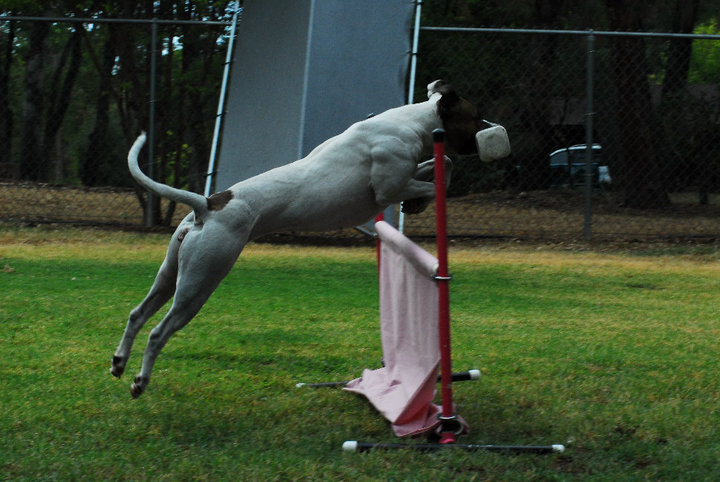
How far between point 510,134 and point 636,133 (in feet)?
5.64

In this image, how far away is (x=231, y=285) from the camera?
28.4 feet

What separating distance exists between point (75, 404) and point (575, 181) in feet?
28.9

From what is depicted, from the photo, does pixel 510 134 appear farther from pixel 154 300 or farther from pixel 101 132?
pixel 154 300

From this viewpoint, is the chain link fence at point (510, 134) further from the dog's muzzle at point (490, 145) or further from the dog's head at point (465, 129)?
the dog's muzzle at point (490, 145)

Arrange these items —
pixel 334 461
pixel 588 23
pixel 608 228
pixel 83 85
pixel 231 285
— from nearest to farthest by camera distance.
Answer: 1. pixel 334 461
2. pixel 231 285
3. pixel 608 228
4. pixel 83 85
5. pixel 588 23

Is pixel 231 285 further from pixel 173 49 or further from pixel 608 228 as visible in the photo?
pixel 608 228

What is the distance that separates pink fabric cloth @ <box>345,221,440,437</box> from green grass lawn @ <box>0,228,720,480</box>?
0.16 meters

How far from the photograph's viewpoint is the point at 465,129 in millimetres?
4562

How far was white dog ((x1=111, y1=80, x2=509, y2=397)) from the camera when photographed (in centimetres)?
426

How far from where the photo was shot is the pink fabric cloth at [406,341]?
4.30 meters

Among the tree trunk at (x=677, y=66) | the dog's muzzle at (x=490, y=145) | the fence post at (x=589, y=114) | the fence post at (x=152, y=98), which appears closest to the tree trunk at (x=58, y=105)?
the fence post at (x=152, y=98)

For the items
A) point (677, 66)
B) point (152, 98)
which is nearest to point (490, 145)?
point (152, 98)

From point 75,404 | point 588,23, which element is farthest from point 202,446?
point 588,23

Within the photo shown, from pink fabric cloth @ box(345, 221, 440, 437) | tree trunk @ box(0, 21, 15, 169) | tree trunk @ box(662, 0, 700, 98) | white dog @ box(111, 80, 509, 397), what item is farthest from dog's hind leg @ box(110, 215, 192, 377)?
tree trunk @ box(662, 0, 700, 98)
